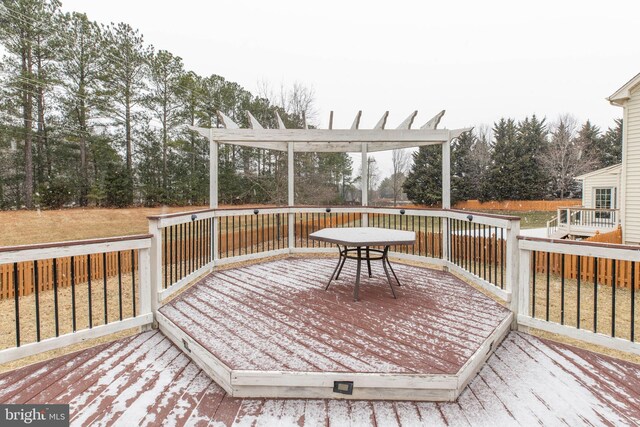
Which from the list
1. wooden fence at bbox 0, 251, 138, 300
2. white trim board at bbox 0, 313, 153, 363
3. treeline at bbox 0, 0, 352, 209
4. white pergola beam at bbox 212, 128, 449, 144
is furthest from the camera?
treeline at bbox 0, 0, 352, 209

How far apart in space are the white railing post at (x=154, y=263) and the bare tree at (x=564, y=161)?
30583 millimetres

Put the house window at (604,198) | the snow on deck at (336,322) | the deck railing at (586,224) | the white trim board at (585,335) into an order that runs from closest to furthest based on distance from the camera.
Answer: the snow on deck at (336,322) < the white trim board at (585,335) < the deck railing at (586,224) < the house window at (604,198)

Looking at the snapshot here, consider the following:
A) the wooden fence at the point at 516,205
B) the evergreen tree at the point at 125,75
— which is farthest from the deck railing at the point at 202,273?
the wooden fence at the point at 516,205

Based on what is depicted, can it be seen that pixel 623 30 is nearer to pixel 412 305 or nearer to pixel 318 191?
pixel 318 191

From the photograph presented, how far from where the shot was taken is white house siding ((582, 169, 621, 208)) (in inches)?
503

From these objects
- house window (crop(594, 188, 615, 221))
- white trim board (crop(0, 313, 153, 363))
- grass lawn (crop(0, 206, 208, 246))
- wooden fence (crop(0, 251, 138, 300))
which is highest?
house window (crop(594, 188, 615, 221))

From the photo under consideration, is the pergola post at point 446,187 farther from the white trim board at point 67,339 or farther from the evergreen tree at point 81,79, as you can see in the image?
the evergreen tree at point 81,79

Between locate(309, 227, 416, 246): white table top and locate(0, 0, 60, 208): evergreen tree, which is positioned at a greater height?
locate(0, 0, 60, 208): evergreen tree

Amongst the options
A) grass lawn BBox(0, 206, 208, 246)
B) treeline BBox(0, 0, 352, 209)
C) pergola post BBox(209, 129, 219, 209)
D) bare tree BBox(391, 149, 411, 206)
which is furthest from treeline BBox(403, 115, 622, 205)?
pergola post BBox(209, 129, 219, 209)

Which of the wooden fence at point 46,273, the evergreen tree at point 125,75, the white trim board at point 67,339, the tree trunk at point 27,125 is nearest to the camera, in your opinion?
the white trim board at point 67,339

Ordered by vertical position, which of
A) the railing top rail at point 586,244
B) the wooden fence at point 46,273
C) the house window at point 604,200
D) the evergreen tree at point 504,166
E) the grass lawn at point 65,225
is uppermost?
the evergreen tree at point 504,166

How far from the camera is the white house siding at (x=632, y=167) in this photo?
25.8ft

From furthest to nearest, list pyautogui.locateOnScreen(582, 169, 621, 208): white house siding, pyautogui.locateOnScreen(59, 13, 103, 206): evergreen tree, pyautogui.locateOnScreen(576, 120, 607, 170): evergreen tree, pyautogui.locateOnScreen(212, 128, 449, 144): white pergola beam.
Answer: pyautogui.locateOnScreen(576, 120, 607, 170): evergreen tree < pyautogui.locateOnScreen(59, 13, 103, 206): evergreen tree < pyautogui.locateOnScreen(582, 169, 621, 208): white house siding < pyautogui.locateOnScreen(212, 128, 449, 144): white pergola beam

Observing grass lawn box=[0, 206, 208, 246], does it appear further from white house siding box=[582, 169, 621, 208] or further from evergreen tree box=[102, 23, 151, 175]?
white house siding box=[582, 169, 621, 208]
